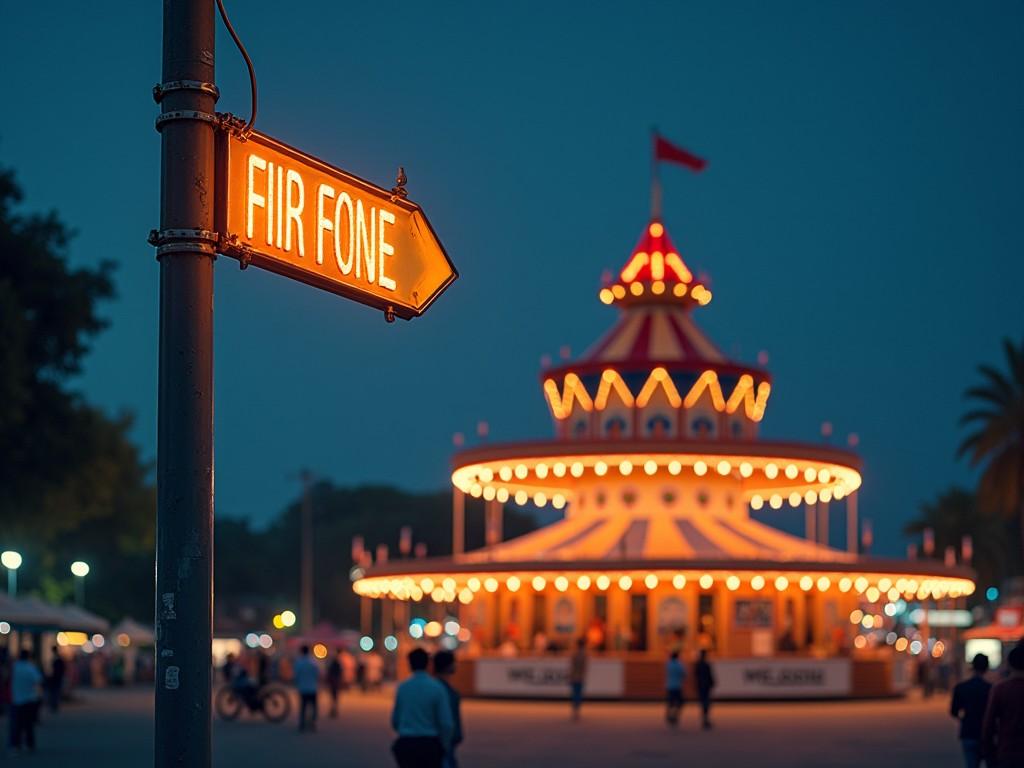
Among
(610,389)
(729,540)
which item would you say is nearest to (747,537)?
(729,540)

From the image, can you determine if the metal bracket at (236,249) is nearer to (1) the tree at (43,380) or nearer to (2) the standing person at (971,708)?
(2) the standing person at (971,708)

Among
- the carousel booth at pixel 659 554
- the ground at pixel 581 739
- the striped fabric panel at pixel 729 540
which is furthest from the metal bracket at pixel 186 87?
the striped fabric panel at pixel 729 540

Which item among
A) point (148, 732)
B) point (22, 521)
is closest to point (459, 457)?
point (22, 521)

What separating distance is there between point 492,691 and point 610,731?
48.9 feet

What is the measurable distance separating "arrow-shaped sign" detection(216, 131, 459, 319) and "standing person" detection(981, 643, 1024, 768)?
6869mm

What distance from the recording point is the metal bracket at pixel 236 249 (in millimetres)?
4965

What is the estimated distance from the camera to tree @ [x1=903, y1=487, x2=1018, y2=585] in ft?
302

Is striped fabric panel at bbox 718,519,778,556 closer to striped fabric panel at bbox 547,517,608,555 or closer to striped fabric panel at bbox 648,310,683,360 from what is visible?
striped fabric panel at bbox 547,517,608,555

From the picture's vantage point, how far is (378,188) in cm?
562

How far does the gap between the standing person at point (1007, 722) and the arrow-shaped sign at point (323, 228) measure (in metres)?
6.87

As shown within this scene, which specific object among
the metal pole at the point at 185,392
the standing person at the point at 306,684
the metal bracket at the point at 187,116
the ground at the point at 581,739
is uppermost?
the metal bracket at the point at 187,116

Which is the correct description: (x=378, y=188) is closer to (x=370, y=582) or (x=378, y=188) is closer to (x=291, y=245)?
(x=291, y=245)

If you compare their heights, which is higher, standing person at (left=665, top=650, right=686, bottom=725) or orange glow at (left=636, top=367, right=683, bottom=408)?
orange glow at (left=636, top=367, right=683, bottom=408)

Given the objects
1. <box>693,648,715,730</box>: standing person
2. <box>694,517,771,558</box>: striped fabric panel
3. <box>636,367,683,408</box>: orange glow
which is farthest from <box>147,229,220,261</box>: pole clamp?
<box>636,367,683,408</box>: orange glow
